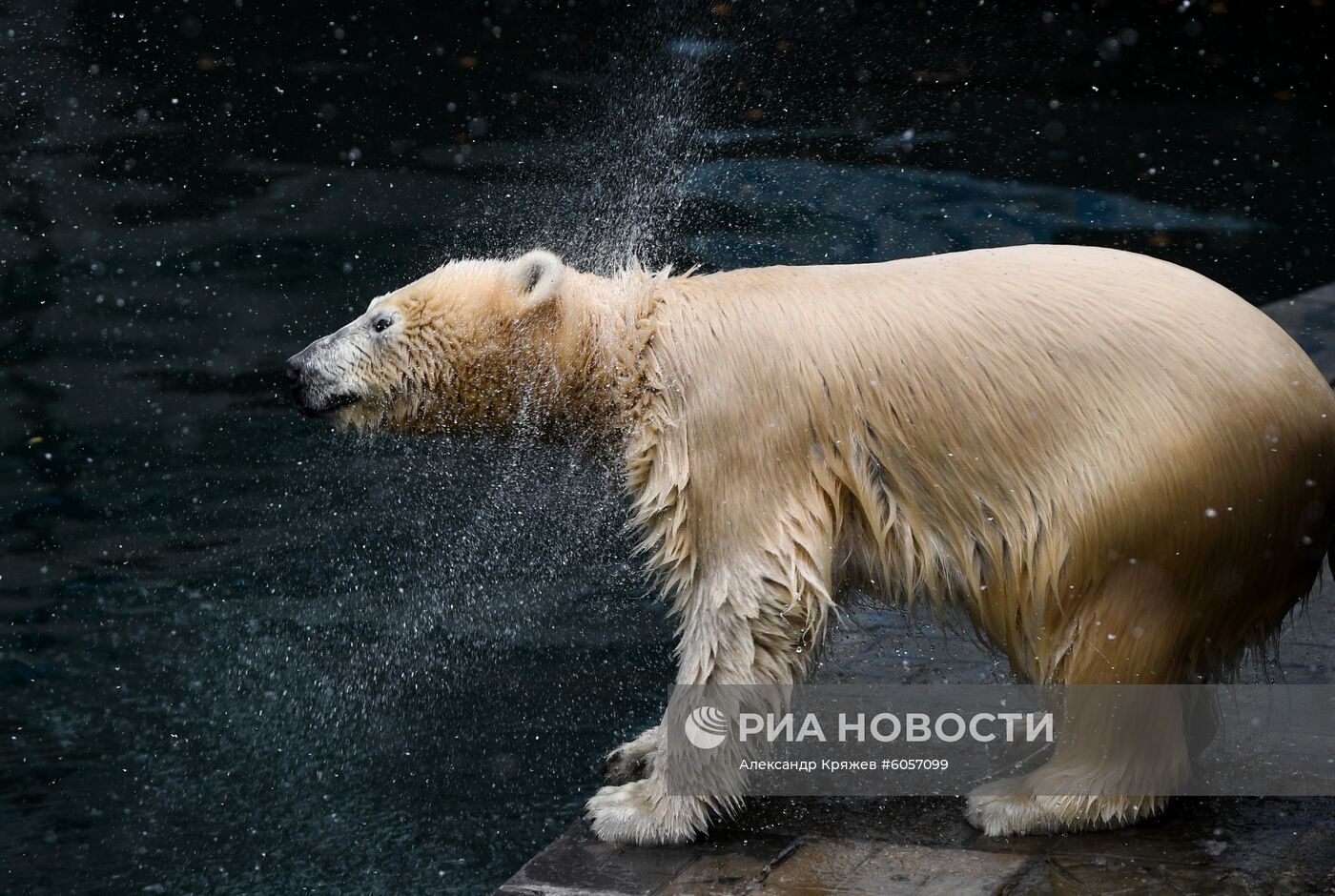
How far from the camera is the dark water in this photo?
17.1 feet

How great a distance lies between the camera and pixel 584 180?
10.9 meters

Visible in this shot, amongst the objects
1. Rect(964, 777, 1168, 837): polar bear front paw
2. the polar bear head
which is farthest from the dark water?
Rect(964, 777, 1168, 837): polar bear front paw

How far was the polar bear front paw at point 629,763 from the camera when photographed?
443 cm

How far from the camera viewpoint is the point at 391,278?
9.89m

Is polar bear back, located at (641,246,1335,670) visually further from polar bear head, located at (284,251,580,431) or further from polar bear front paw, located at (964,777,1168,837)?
polar bear front paw, located at (964,777,1168,837)

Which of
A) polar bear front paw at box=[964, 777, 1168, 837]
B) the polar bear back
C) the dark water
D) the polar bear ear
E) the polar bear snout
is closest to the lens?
the polar bear back

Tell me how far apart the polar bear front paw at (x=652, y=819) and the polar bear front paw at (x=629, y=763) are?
0.44 meters

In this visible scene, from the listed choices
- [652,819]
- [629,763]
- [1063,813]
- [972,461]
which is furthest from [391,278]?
[1063,813]

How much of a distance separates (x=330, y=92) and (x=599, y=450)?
8.73m

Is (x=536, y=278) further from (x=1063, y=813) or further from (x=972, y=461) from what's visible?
(x=1063, y=813)

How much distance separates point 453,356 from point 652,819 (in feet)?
4.73

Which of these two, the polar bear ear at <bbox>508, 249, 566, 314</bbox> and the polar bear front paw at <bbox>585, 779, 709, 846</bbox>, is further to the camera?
the polar bear ear at <bbox>508, 249, 566, 314</bbox>

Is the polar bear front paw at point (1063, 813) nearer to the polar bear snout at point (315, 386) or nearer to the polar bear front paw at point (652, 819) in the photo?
the polar bear front paw at point (652, 819)

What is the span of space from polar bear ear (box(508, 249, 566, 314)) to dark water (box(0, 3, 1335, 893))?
479 millimetres
